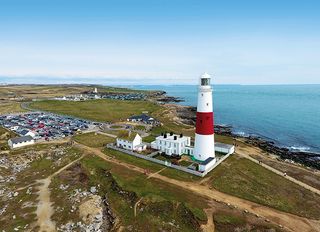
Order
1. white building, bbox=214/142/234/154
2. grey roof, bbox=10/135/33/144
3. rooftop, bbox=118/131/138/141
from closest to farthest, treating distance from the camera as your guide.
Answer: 1. white building, bbox=214/142/234/154
2. rooftop, bbox=118/131/138/141
3. grey roof, bbox=10/135/33/144

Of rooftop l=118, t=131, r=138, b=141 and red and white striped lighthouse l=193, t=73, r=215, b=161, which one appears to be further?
rooftop l=118, t=131, r=138, b=141

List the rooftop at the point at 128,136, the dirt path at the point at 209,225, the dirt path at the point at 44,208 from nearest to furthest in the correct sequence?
the dirt path at the point at 209,225 < the dirt path at the point at 44,208 < the rooftop at the point at 128,136

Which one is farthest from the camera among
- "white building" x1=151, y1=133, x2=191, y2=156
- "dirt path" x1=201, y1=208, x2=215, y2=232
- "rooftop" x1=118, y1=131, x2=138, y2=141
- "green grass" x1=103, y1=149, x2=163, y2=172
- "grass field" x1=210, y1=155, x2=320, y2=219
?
"rooftop" x1=118, y1=131, x2=138, y2=141

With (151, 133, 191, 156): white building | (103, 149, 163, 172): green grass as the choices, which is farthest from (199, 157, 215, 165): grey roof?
(103, 149, 163, 172): green grass

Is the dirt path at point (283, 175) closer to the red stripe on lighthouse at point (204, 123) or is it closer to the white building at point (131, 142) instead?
the red stripe on lighthouse at point (204, 123)

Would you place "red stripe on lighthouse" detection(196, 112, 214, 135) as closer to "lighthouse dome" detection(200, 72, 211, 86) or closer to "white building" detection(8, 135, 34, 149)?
"lighthouse dome" detection(200, 72, 211, 86)

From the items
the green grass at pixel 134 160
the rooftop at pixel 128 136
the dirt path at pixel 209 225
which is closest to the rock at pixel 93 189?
the green grass at pixel 134 160

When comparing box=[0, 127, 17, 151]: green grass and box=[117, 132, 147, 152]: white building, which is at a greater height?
box=[117, 132, 147, 152]: white building

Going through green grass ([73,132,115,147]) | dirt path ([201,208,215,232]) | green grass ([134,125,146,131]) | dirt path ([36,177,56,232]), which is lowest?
dirt path ([36,177,56,232])
